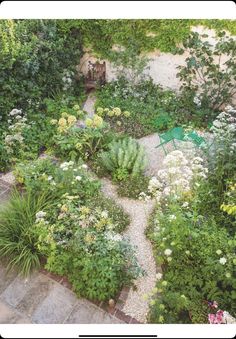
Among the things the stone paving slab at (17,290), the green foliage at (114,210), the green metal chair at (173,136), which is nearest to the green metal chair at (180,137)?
the green metal chair at (173,136)

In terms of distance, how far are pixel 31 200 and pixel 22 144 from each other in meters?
1.55

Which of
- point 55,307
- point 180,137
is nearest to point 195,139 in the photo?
point 180,137

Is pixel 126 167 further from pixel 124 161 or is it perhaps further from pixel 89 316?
pixel 89 316

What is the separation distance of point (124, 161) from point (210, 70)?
3214 mm

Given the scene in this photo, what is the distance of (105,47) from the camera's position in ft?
28.2

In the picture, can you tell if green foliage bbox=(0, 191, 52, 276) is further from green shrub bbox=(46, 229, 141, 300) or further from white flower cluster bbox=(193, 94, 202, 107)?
white flower cluster bbox=(193, 94, 202, 107)

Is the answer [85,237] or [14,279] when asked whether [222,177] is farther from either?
[14,279]

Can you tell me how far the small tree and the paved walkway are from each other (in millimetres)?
5030

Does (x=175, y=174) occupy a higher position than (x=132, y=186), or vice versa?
(x=175, y=174)

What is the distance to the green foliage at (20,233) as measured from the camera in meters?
4.77

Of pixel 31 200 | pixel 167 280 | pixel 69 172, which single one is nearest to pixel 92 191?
pixel 69 172

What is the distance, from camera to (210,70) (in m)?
7.73

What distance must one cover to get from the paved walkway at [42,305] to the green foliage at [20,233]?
0.20m

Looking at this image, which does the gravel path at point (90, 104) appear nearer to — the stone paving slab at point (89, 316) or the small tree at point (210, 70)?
the small tree at point (210, 70)
